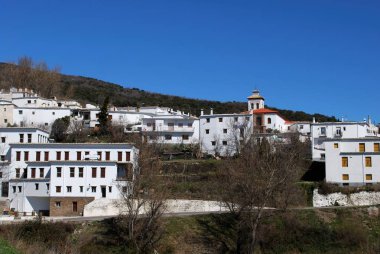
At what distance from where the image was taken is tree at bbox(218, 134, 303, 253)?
52594mm

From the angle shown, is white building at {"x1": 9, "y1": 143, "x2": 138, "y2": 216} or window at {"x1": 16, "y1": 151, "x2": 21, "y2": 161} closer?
white building at {"x1": 9, "y1": 143, "x2": 138, "y2": 216}

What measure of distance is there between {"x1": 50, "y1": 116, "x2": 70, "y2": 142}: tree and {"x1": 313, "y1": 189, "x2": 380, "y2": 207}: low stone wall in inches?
1590

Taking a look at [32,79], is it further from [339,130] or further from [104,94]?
[339,130]

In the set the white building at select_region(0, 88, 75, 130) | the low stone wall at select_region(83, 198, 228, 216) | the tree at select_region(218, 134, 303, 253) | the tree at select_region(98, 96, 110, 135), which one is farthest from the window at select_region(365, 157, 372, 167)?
the white building at select_region(0, 88, 75, 130)

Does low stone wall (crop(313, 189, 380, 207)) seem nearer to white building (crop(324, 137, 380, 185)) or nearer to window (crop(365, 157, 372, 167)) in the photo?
white building (crop(324, 137, 380, 185))

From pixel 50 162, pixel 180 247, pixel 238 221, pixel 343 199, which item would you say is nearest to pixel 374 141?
pixel 343 199

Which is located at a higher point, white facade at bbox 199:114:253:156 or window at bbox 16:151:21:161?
white facade at bbox 199:114:253:156

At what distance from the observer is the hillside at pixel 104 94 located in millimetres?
116250

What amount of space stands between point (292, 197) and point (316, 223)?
5.56 meters

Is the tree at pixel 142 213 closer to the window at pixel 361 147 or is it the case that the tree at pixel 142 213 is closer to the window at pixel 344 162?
the window at pixel 344 162

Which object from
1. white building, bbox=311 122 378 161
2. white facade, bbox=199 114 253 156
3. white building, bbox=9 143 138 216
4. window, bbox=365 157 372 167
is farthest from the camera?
white facade, bbox=199 114 253 156

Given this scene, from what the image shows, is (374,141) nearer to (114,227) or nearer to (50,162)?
(114,227)

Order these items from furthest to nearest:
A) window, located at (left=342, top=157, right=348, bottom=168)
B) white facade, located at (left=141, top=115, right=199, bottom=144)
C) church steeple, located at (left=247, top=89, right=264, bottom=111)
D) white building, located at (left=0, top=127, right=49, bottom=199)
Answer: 1. church steeple, located at (left=247, top=89, right=264, bottom=111)
2. white facade, located at (left=141, top=115, right=199, bottom=144)
3. white building, located at (left=0, top=127, right=49, bottom=199)
4. window, located at (left=342, top=157, right=348, bottom=168)

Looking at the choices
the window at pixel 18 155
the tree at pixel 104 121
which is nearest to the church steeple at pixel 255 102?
the tree at pixel 104 121
